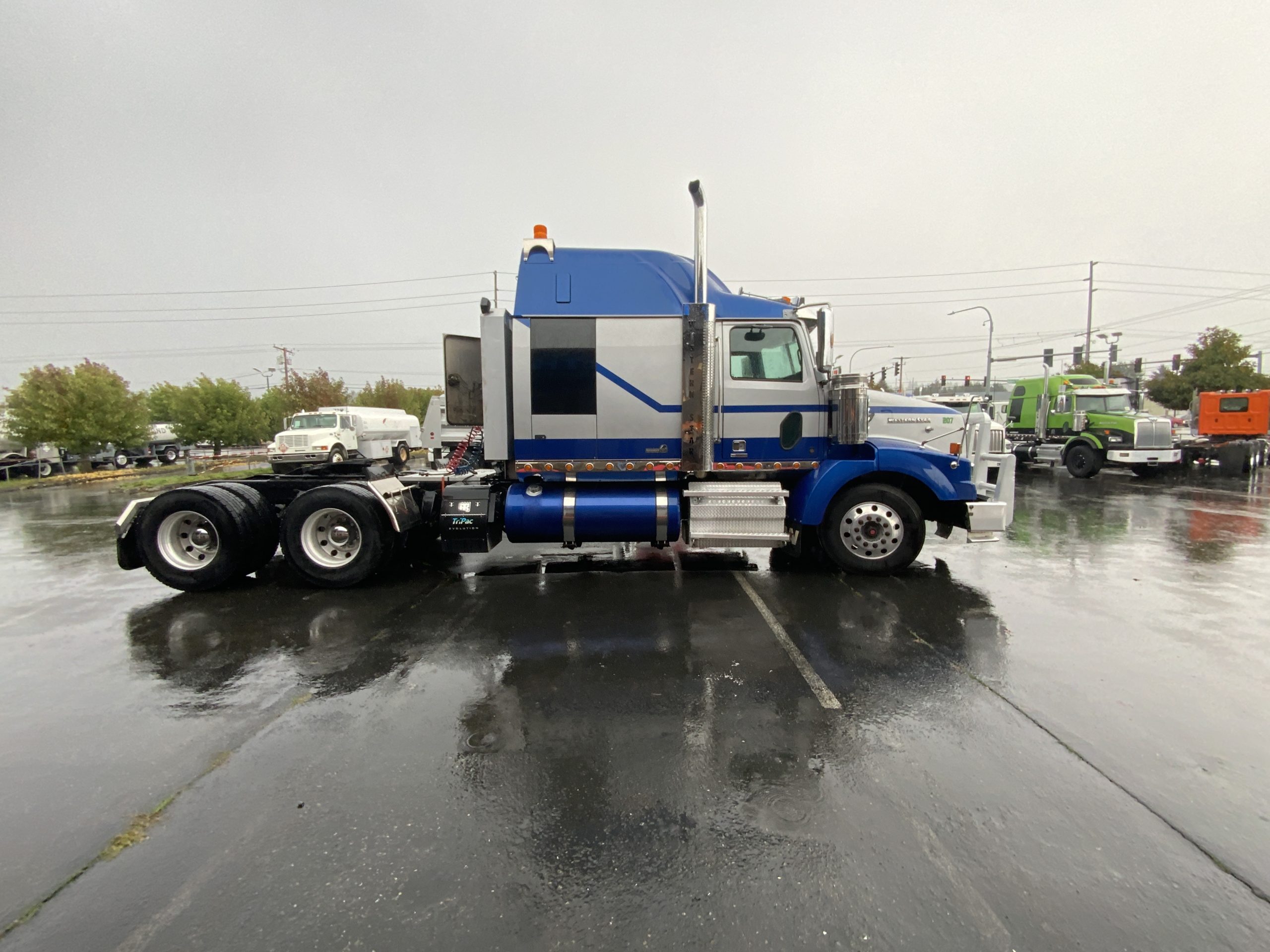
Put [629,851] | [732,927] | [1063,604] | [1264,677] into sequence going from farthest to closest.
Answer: [1063,604] < [1264,677] < [629,851] < [732,927]

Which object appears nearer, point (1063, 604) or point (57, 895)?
point (57, 895)

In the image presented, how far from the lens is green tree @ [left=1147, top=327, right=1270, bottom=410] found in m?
34.1

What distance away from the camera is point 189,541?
6449 millimetres

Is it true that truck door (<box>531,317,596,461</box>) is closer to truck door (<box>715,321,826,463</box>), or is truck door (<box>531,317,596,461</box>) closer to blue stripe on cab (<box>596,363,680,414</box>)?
blue stripe on cab (<box>596,363,680,414</box>)

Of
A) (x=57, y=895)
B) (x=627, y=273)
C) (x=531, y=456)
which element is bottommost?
(x=57, y=895)

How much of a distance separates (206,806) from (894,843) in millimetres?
3267

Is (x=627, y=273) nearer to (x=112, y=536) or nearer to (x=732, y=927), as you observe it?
(x=732, y=927)

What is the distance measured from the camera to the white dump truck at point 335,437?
22.6 m

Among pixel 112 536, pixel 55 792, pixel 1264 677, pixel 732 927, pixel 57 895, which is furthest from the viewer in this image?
pixel 112 536

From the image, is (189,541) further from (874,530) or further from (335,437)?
(335,437)

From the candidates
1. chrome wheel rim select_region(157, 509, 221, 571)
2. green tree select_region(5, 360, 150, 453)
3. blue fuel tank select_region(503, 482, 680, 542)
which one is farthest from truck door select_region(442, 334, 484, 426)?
green tree select_region(5, 360, 150, 453)

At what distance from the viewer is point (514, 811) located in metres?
2.75

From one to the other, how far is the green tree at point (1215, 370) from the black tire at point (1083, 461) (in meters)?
25.7

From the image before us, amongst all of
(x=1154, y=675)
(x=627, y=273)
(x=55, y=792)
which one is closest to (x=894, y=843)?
(x=1154, y=675)
